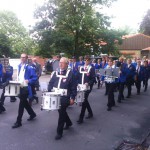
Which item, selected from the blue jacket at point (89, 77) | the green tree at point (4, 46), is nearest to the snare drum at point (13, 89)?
the blue jacket at point (89, 77)

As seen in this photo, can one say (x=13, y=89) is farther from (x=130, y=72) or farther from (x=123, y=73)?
(x=130, y=72)

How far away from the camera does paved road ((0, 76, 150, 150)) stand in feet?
21.0

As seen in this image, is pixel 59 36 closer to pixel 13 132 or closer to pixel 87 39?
pixel 87 39

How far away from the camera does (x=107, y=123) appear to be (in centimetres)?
852

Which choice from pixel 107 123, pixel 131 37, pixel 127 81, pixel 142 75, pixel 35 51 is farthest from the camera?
pixel 131 37

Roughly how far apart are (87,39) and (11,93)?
67.6 feet

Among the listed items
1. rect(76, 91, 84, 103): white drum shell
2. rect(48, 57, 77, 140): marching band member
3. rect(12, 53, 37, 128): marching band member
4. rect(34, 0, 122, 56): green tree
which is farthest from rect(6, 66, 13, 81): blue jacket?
rect(34, 0, 122, 56): green tree

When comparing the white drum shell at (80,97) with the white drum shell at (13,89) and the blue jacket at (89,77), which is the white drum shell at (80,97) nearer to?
the blue jacket at (89,77)

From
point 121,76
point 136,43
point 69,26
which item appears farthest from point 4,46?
point 136,43

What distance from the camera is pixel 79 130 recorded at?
7617 millimetres

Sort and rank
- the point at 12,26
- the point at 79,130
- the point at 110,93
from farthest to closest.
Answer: the point at 12,26, the point at 110,93, the point at 79,130

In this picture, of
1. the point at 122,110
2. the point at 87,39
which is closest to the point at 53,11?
the point at 87,39

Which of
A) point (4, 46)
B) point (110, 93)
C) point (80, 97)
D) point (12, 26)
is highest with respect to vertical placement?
point (12, 26)

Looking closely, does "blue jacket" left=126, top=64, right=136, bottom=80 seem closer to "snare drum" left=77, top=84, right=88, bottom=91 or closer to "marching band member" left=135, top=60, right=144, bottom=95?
"marching band member" left=135, top=60, right=144, bottom=95
